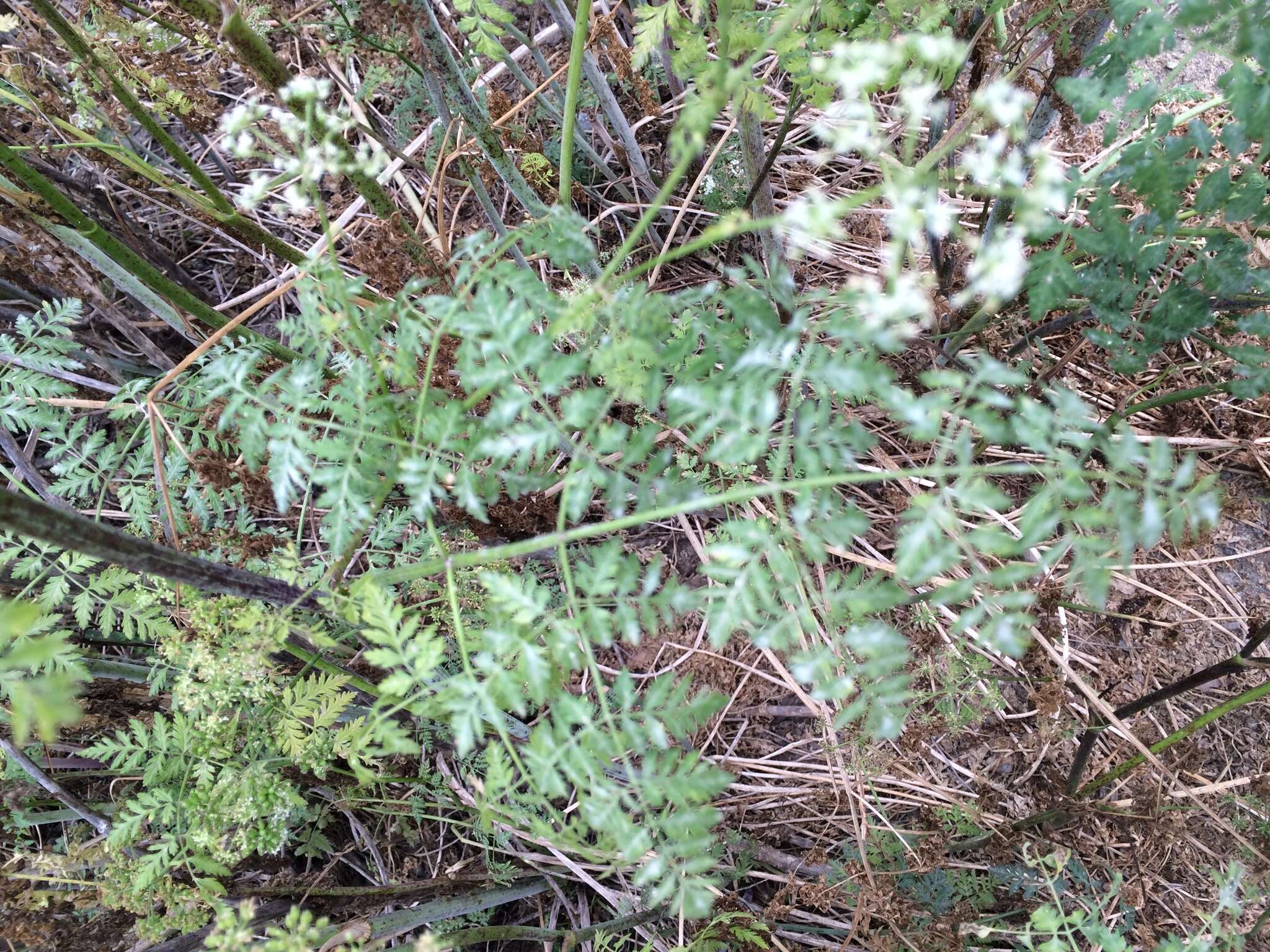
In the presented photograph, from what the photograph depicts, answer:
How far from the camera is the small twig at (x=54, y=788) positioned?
2.01 m

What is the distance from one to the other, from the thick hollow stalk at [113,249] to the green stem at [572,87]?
914 mm

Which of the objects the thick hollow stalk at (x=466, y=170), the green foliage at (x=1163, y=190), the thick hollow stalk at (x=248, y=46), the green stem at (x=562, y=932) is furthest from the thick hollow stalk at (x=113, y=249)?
the green foliage at (x=1163, y=190)

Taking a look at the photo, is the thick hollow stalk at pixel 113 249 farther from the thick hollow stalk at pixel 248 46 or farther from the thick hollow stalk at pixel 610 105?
the thick hollow stalk at pixel 610 105

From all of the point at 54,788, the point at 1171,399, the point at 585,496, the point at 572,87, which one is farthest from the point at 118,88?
the point at 1171,399

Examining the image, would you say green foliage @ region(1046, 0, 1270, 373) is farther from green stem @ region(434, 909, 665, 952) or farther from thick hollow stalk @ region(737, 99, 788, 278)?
green stem @ region(434, 909, 665, 952)

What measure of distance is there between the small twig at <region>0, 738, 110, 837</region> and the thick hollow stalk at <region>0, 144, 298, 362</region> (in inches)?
48.2

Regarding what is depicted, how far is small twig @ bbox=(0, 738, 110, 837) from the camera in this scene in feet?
6.59

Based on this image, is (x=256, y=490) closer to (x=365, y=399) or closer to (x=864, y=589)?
(x=365, y=399)

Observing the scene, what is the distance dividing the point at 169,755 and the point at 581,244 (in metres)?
1.78

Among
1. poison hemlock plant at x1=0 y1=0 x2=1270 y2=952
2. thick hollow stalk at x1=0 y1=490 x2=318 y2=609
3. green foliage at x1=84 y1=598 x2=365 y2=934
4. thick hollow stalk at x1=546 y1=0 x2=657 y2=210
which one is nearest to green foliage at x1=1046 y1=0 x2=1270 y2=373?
poison hemlock plant at x1=0 y1=0 x2=1270 y2=952

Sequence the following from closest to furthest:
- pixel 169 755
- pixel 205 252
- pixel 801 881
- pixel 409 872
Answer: pixel 169 755
pixel 801 881
pixel 409 872
pixel 205 252

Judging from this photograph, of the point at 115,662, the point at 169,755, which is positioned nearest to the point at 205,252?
the point at 115,662

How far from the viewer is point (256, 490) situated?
1.98 meters

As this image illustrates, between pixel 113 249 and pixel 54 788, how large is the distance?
1.42m
